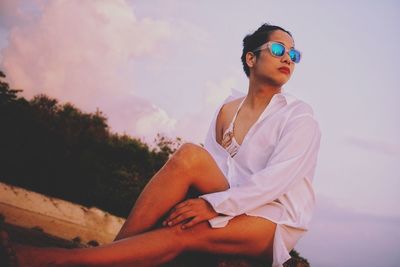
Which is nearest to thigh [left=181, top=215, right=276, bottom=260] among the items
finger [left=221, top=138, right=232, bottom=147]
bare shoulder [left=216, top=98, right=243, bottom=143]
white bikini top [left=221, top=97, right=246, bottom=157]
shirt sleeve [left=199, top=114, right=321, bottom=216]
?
shirt sleeve [left=199, top=114, right=321, bottom=216]

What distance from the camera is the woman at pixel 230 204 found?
2344mm

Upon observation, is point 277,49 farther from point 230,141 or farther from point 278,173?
point 278,173

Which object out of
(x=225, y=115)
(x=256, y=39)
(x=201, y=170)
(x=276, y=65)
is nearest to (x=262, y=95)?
(x=276, y=65)

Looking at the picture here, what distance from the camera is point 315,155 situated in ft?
9.94

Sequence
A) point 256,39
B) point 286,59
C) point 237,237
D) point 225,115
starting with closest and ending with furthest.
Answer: point 237,237, point 286,59, point 225,115, point 256,39

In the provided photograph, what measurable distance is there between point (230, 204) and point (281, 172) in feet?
1.54

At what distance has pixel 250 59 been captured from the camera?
4.23 metres

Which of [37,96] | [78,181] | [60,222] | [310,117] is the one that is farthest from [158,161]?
[37,96]

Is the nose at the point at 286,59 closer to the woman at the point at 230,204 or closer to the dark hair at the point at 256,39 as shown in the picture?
the dark hair at the point at 256,39

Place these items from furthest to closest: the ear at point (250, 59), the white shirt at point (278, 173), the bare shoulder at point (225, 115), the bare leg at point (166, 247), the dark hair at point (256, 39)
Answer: the ear at point (250, 59) → the dark hair at point (256, 39) → the bare shoulder at point (225, 115) → the white shirt at point (278, 173) → the bare leg at point (166, 247)

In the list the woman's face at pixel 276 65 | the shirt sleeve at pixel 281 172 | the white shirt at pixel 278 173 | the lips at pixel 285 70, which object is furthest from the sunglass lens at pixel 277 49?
the shirt sleeve at pixel 281 172

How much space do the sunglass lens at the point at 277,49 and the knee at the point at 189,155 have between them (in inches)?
60.6

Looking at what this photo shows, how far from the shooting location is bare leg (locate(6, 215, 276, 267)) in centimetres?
215

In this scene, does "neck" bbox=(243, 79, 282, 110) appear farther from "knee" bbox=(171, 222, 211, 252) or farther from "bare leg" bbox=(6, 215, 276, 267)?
"knee" bbox=(171, 222, 211, 252)
